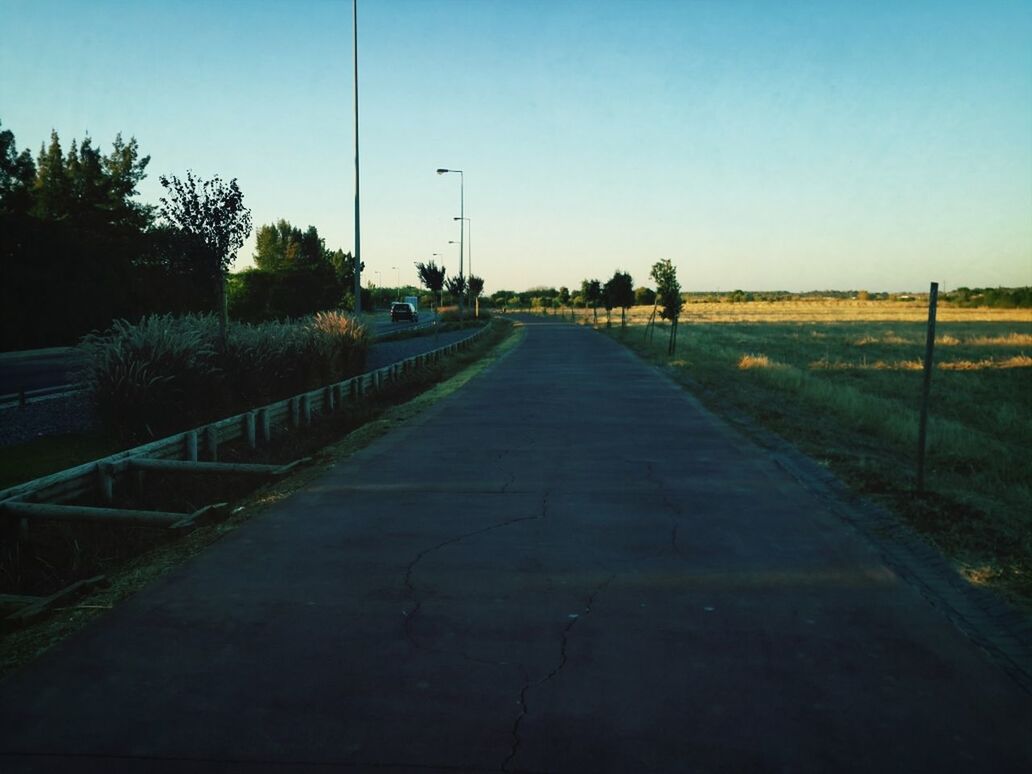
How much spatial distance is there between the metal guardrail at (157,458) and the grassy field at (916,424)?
20.1ft

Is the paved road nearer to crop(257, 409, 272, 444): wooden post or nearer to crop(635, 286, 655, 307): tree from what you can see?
crop(257, 409, 272, 444): wooden post

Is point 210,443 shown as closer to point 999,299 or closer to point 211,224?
point 211,224

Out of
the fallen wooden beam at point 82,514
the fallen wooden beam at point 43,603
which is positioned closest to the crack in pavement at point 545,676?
the fallen wooden beam at point 43,603

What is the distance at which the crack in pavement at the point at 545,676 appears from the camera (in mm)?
3229

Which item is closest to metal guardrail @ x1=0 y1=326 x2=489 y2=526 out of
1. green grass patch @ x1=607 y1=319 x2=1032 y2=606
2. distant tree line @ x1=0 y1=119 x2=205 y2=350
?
green grass patch @ x1=607 y1=319 x2=1032 y2=606

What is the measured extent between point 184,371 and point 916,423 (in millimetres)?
12506

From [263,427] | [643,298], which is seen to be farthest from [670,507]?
[643,298]

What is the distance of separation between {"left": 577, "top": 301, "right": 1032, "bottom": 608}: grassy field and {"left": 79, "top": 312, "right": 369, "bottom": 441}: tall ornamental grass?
818 cm

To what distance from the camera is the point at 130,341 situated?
36.6 feet

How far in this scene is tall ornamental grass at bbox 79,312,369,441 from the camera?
35.3 ft

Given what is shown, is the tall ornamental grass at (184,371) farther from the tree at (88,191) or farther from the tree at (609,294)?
the tree at (609,294)

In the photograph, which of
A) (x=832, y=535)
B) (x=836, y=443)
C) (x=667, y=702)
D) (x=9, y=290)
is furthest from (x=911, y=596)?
(x=9, y=290)

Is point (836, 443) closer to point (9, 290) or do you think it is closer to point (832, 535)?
point (832, 535)

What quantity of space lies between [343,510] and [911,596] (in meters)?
4.57
